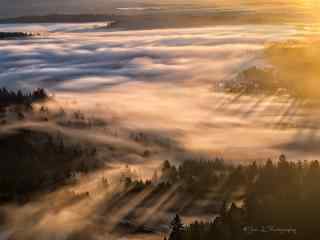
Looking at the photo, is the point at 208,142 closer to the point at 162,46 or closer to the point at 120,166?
the point at 120,166

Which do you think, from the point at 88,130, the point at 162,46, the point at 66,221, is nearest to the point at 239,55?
the point at 162,46

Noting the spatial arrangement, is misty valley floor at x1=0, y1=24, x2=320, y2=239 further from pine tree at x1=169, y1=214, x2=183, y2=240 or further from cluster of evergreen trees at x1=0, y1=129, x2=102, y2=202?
pine tree at x1=169, y1=214, x2=183, y2=240

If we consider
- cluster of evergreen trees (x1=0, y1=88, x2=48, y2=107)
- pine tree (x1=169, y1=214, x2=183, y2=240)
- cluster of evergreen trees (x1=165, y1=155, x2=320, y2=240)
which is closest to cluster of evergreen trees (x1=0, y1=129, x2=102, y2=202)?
cluster of evergreen trees (x1=165, y1=155, x2=320, y2=240)

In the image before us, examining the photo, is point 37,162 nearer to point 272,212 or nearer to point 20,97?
point 272,212

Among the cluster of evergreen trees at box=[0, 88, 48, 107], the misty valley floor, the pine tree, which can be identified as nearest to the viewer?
the pine tree

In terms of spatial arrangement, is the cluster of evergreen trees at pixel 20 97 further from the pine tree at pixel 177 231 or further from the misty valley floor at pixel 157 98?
the pine tree at pixel 177 231

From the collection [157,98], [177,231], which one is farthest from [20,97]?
[177,231]
